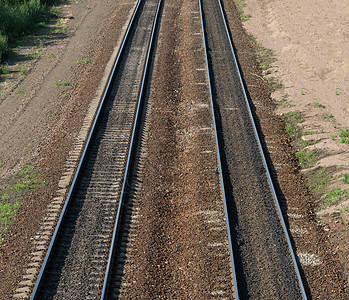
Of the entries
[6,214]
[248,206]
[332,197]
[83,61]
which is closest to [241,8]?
[83,61]

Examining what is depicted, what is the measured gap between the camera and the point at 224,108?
16375mm

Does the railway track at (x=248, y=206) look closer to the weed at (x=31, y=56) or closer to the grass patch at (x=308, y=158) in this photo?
the grass patch at (x=308, y=158)

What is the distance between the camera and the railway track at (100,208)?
358 inches

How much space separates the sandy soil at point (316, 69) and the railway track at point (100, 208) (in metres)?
6.12

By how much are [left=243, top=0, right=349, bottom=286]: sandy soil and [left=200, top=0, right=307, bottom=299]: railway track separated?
1604 millimetres

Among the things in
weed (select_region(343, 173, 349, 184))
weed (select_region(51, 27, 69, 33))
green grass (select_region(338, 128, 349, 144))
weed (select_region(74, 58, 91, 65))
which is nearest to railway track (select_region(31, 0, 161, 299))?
weed (select_region(74, 58, 91, 65))

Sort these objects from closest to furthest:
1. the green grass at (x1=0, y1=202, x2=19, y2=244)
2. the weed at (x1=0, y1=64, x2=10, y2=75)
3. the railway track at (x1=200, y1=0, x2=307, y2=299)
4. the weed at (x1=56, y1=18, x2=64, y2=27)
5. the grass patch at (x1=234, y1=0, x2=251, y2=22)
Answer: the railway track at (x1=200, y1=0, x2=307, y2=299) < the green grass at (x1=0, y1=202, x2=19, y2=244) < the weed at (x1=0, y1=64, x2=10, y2=75) < the weed at (x1=56, y1=18, x2=64, y2=27) < the grass patch at (x1=234, y1=0, x2=251, y2=22)

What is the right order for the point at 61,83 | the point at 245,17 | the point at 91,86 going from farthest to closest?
the point at 245,17 → the point at 61,83 → the point at 91,86

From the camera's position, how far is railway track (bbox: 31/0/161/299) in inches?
358

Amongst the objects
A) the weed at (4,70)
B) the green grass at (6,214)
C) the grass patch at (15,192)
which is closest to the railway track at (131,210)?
the grass patch at (15,192)

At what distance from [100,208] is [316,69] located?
14.4 m

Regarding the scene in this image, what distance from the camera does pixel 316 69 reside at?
20.0 metres

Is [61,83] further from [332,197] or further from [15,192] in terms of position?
[332,197]

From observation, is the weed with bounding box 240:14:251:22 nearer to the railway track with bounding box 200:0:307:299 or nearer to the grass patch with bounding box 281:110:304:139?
the railway track with bounding box 200:0:307:299
